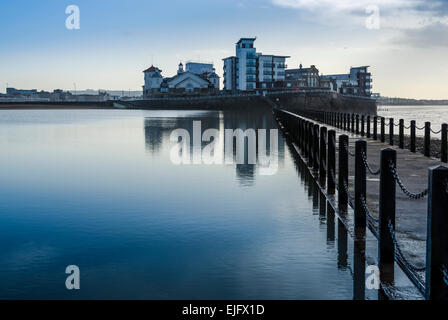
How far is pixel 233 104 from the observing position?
121 metres

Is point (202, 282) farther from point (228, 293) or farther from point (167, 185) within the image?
point (167, 185)

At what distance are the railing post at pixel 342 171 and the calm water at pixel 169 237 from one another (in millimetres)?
565

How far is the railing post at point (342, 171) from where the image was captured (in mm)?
11484

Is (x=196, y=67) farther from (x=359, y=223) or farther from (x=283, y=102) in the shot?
(x=359, y=223)

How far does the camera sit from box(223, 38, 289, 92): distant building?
130 m

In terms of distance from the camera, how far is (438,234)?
567cm

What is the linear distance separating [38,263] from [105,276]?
1623 mm

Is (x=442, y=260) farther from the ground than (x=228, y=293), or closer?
farther from the ground

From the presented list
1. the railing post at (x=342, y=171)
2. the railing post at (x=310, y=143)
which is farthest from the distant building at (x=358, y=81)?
the railing post at (x=342, y=171)

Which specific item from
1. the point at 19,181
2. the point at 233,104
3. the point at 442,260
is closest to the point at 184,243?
the point at 442,260

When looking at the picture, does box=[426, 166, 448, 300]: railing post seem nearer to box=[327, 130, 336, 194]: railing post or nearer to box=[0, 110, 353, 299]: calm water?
box=[0, 110, 353, 299]: calm water

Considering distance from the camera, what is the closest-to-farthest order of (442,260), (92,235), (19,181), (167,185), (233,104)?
(442,260)
(92,235)
(167,185)
(19,181)
(233,104)

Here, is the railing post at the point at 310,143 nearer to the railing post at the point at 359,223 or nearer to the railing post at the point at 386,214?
the railing post at the point at 359,223
